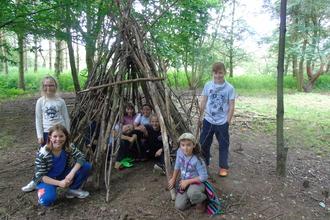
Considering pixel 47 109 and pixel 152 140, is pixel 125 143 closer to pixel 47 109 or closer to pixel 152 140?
pixel 152 140

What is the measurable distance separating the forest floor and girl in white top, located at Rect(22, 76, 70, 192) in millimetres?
585

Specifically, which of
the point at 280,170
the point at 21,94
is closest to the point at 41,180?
the point at 280,170

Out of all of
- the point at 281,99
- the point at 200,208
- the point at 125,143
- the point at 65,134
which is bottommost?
the point at 200,208

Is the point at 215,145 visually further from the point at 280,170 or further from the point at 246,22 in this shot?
the point at 246,22

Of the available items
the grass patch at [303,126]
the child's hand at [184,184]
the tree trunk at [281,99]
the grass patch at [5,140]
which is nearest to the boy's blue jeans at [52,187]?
the child's hand at [184,184]

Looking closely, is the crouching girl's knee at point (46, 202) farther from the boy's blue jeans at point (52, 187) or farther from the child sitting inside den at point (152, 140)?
the child sitting inside den at point (152, 140)

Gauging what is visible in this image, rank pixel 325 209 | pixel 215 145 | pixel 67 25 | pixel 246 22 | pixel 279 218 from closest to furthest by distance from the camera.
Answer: pixel 279 218 → pixel 325 209 → pixel 215 145 → pixel 67 25 → pixel 246 22

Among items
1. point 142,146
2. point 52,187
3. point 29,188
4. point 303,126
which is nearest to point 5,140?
point 29,188

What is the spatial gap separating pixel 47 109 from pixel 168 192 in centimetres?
203

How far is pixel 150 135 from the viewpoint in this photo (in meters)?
3.85

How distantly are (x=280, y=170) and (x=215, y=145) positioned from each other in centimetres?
166

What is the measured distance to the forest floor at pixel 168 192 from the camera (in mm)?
2553

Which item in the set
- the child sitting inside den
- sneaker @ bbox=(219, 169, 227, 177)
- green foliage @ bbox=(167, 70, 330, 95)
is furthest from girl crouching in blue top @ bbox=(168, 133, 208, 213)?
green foliage @ bbox=(167, 70, 330, 95)

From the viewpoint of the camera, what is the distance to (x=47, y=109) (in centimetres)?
312
